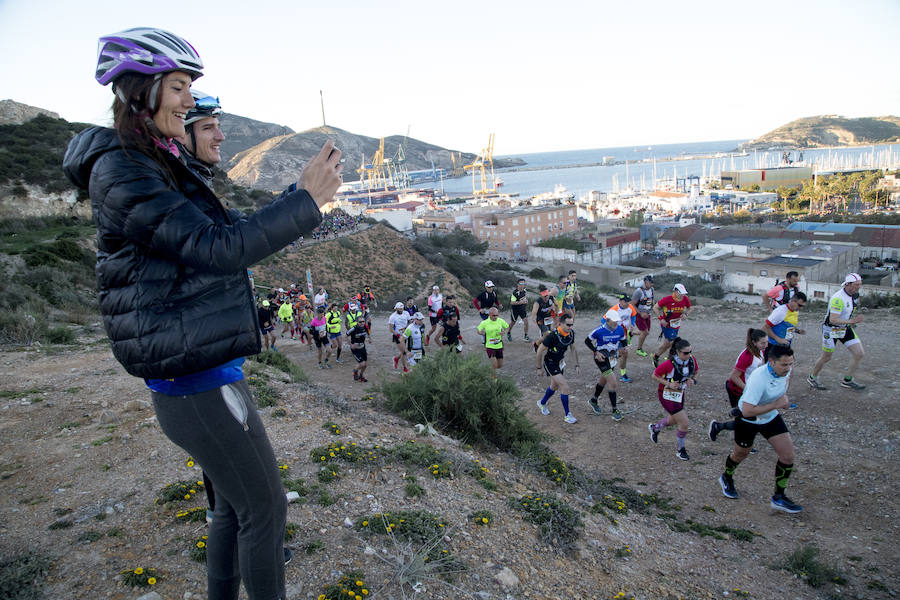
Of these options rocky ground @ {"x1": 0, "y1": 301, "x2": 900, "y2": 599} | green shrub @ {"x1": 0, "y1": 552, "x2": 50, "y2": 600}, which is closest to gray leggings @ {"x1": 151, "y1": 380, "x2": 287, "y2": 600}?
Answer: rocky ground @ {"x1": 0, "y1": 301, "x2": 900, "y2": 599}

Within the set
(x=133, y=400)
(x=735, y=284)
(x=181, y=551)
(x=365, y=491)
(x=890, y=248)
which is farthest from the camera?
(x=890, y=248)

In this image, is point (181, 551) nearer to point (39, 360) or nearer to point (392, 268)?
point (39, 360)

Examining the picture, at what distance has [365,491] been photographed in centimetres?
424

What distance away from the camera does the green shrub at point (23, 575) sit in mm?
2730

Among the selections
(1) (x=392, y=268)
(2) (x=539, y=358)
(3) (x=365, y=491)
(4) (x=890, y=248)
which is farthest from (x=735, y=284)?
(3) (x=365, y=491)

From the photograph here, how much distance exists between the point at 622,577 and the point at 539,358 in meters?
4.91

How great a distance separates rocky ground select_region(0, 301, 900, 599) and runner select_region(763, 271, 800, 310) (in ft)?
5.33

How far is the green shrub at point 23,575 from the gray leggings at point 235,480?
5.28 ft

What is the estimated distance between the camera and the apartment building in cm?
6362

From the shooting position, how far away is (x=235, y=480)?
1675 mm

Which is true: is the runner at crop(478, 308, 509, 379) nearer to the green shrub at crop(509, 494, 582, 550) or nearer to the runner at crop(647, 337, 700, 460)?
the runner at crop(647, 337, 700, 460)

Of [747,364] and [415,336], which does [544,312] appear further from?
[747,364]

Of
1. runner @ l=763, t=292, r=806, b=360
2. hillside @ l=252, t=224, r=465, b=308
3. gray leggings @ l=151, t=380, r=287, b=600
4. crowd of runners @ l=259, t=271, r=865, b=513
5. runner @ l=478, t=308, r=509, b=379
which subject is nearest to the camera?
gray leggings @ l=151, t=380, r=287, b=600

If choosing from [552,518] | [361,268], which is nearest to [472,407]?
[552,518]
